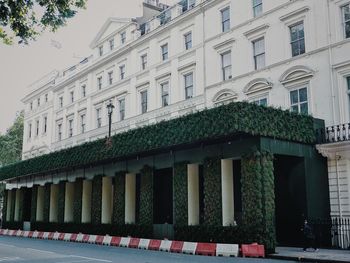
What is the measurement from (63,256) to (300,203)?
11.0 metres

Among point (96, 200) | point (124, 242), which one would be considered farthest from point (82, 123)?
point (124, 242)

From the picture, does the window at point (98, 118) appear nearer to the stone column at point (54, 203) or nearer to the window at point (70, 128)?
the window at point (70, 128)

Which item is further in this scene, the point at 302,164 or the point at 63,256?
the point at 302,164

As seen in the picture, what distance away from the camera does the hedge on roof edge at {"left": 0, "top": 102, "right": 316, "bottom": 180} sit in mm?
19250

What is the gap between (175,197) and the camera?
78.1 feet

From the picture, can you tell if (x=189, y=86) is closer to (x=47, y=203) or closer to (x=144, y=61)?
(x=144, y=61)

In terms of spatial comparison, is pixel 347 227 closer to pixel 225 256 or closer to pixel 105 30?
pixel 225 256

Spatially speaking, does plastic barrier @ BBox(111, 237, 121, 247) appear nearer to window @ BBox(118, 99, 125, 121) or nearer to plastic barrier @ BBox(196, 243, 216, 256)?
plastic barrier @ BBox(196, 243, 216, 256)

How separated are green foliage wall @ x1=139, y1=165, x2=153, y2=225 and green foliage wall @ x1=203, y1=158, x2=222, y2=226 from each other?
16.7 feet

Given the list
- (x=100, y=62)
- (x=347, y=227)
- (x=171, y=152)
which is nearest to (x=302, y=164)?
(x=347, y=227)

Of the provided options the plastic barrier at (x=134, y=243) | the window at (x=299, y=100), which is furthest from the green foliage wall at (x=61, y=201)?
the window at (x=299, y=100)

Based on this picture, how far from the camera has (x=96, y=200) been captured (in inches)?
1213

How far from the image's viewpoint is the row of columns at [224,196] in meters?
20.8

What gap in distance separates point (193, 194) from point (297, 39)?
33.8 feet
